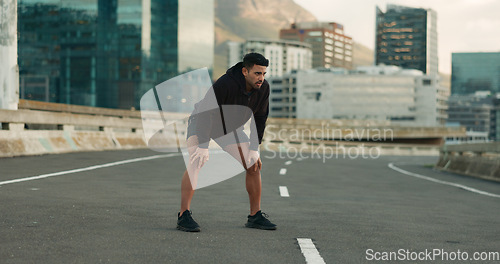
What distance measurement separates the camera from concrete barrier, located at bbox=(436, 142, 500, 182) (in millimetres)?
17828

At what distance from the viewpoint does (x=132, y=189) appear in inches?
435


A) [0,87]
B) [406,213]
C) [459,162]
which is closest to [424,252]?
[406,213]

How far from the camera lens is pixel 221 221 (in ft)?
24.7

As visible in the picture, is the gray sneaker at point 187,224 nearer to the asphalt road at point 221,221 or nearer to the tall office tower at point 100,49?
the asphalt road at point 221,221

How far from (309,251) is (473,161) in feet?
49.9

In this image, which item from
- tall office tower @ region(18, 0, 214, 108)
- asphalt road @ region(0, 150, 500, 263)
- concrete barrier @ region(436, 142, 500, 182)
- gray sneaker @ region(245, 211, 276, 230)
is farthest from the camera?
tall office tower @ region(18, 0, 214, 108)

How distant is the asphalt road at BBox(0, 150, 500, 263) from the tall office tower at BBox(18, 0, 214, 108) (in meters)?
131

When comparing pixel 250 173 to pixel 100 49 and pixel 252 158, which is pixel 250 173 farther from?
pixel 100 49

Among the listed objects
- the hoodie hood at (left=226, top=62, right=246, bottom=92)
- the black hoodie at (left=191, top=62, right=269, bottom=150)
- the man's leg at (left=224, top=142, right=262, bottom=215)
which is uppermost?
the hoodie hood at (left=226, top=62, right=246, bottom=92)

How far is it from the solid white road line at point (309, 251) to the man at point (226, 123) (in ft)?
2.51

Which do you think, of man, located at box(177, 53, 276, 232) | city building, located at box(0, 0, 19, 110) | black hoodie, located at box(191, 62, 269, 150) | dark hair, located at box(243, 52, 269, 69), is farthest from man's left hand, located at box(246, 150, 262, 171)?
city building, located at box(0, 0, 19, 110)

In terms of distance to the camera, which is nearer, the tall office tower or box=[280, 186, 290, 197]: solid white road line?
box=[280, 186, 290, 197]: solid white road line

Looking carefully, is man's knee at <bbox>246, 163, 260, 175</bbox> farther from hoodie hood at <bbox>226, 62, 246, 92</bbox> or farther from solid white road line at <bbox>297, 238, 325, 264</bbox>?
solid white road line at <bbox>297, 238, 325, 264</bbox>

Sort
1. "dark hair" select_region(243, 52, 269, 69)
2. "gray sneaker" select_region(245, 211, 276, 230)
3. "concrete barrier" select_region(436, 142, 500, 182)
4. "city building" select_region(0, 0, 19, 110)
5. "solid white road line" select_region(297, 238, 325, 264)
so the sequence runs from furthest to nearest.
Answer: "concrete barrier" select_region(436, 142, 500, 182) → "city building" select_region(0, 0, 19, 110) → "gray sneaker" select_region(245, 211, 276, 230) → "dark hair" select_region(243, 52, 269, 69) → "solid white road line" select_region(297, 238, 325, 264)
